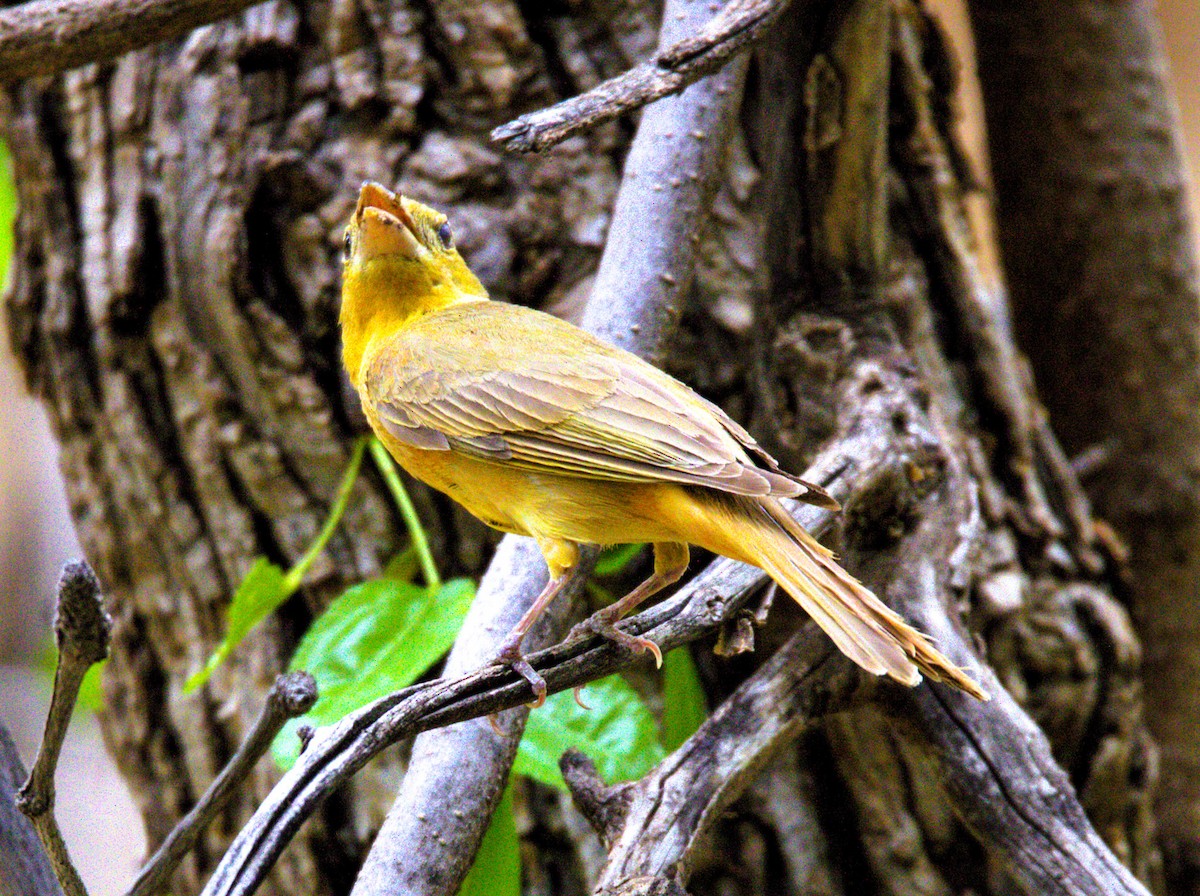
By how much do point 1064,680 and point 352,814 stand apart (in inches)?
79.6

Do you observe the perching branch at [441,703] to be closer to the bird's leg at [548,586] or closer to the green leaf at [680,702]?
the bird's leg at [548,586]

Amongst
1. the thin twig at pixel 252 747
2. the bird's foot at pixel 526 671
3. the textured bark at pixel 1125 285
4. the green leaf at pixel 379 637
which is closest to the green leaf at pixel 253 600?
the green leaf at pixel 379 637

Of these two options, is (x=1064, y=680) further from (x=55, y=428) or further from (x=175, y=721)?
(x=55, y=428)

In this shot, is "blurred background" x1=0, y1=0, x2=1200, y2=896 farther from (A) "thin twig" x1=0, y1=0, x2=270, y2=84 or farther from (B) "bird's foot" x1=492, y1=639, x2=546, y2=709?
(B) "bird's foot" x1=492, y1=639, x2=546, y2=709

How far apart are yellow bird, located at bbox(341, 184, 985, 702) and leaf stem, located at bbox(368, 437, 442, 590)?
459 millimetres

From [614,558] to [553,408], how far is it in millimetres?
880

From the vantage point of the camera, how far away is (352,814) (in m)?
3.35

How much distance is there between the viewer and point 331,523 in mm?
3287

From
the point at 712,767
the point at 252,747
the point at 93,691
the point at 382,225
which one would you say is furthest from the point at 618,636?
the point at 93,691

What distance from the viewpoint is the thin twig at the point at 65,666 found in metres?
1.29

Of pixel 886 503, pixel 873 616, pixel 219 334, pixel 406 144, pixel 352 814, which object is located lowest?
pixel 352 814

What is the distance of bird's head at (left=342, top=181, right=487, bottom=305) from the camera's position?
2758mm

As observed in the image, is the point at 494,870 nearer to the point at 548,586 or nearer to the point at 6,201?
the point at 548,586

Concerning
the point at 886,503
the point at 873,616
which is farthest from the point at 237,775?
the point at 886,503
